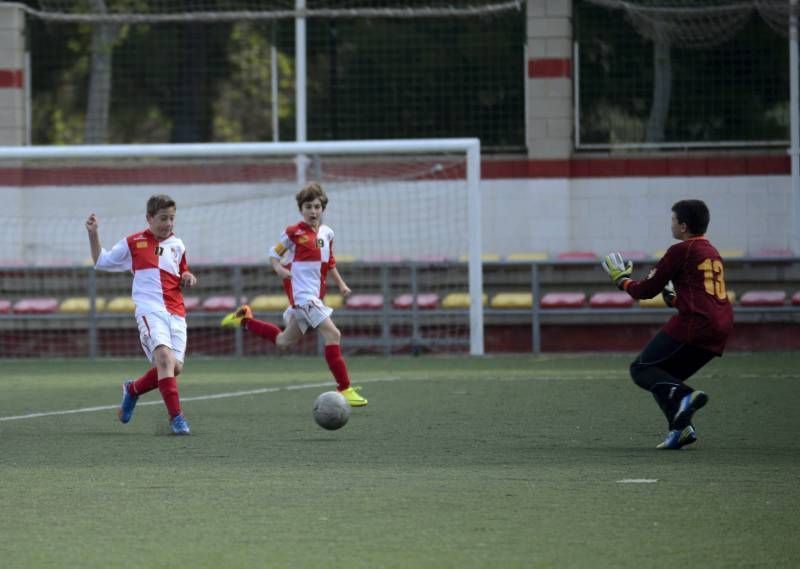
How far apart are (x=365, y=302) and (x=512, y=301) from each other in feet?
6.19

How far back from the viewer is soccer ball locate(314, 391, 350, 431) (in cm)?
942

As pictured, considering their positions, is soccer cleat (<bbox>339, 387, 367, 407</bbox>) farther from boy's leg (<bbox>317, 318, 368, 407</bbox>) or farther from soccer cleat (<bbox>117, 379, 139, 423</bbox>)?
soccer cleat (<bbox>117, 379, 139, 423</bbox>)

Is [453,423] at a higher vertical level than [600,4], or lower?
lower

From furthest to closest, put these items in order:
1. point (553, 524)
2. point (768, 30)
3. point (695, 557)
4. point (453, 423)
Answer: point (768, 30), point (453, 423), point (553, 524), point (695, 557)

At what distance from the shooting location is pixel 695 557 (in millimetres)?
5254

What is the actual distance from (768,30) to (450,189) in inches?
193

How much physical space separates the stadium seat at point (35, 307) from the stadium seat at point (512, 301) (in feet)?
18.8

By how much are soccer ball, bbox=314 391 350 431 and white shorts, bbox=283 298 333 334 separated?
2.45 metres

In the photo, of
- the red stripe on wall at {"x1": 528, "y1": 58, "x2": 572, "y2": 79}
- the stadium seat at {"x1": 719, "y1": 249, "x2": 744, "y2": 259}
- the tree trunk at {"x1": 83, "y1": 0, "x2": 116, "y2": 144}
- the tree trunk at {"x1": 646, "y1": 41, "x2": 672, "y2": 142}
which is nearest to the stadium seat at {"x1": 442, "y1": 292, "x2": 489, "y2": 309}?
the stadium seat at {"x1": 719, "y1": 249, "x2": 744, "y2": 259}

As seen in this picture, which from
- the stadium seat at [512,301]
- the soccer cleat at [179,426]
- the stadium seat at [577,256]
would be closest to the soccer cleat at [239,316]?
the soccer cleat at [179,426]

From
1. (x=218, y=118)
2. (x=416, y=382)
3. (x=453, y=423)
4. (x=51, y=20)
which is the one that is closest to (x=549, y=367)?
(x=416, y=382)

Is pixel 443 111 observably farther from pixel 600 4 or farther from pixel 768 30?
pixel 768 30

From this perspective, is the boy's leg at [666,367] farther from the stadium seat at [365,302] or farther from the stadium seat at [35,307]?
the stadium seat at [35,307]

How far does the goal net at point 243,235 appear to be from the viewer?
1912 cm
